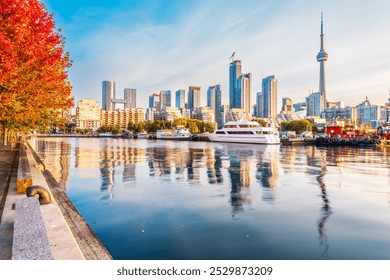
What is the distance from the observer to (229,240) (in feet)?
27.1

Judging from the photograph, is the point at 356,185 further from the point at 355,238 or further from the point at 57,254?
the point at 57,254

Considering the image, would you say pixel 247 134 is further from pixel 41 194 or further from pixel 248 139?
pixel 41 194

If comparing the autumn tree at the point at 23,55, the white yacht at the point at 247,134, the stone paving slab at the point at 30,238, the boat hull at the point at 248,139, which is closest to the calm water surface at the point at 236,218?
the stone paving slab at the point at 30,238

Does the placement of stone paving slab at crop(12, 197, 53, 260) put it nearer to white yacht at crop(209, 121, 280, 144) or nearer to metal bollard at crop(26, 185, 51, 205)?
metal bollard at crop(26, 185, 51, 205)

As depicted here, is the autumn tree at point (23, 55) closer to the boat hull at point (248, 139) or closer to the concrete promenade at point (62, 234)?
the concrete promenade at point (62, 234)

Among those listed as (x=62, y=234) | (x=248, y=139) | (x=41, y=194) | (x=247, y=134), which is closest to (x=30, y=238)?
(x=62, y=234)

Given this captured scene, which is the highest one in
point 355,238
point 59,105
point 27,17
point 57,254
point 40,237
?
point 27,17

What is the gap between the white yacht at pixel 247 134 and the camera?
87.1 meters

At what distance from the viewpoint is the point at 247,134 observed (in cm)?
9300

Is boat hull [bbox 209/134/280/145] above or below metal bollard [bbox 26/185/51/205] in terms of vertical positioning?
above

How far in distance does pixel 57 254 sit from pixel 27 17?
1048 centimetres

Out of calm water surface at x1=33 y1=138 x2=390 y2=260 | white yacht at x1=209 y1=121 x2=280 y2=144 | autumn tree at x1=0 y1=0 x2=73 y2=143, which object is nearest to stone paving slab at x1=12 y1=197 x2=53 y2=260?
calm water surface at x1=33 y1=138 x2=390 y2=260

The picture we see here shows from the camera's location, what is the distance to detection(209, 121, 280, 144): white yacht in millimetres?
87125
